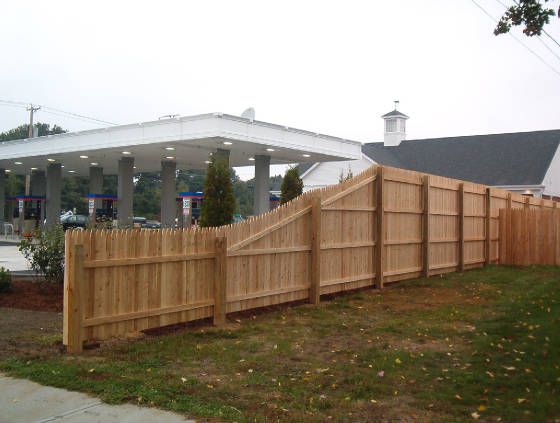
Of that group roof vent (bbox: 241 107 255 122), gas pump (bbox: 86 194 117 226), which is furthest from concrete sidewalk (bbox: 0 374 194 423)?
gas pump (bbox: 86 194 117 226)

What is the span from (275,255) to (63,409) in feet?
17.2

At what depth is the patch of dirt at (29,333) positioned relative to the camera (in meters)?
6.79

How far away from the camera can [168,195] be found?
30953mm

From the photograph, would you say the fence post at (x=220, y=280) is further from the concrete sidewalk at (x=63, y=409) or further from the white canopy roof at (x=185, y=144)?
the white canopy roof at (x=185, y=144)

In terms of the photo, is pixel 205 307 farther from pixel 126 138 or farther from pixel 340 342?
pixel 126 138

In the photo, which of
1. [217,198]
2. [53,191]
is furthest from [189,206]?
[217,198]

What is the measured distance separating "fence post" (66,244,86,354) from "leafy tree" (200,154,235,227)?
1094cm

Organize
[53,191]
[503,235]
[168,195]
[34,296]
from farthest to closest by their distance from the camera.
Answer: [53,191], [168,195], [503,235], [34,296]

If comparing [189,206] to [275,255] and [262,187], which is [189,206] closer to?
[262,187]

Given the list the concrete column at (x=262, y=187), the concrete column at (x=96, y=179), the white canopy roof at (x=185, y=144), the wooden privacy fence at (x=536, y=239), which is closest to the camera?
the wooden privacy fence at (x=536, y=239)

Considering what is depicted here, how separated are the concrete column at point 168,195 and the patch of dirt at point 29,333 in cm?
1990

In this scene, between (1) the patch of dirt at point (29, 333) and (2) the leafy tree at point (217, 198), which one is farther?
(2) the leafy tree at point (217, 198)

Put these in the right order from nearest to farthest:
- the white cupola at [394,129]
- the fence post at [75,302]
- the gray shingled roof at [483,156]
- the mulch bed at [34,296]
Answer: the fence post at [75,302] < the mulch bed at [34,296] < the gray shingled roof at [483,156] < the white cupola at [394,129]

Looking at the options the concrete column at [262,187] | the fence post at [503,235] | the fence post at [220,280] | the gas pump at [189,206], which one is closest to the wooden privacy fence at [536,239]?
the fence post at [503,235]
